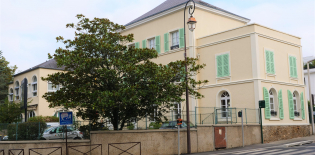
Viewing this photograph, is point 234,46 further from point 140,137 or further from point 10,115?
point 10,115

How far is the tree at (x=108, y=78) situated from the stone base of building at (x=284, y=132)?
9183 millimetres

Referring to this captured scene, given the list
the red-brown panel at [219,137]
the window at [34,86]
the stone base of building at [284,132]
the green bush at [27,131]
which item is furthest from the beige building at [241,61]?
the window at [34,86]

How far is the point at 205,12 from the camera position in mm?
28922

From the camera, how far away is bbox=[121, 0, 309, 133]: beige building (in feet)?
79.6

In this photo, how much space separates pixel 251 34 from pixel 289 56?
16.8 ft

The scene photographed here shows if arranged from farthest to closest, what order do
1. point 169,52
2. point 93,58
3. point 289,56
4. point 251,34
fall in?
point 169,52, point 289,56, point 251,34, point 93,58

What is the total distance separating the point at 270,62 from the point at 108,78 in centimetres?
1408

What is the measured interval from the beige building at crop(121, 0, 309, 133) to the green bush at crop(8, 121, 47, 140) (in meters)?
9.47

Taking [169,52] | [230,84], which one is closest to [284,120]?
[230,84]

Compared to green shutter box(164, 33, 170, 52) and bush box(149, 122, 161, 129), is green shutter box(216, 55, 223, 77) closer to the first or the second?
green shutter box(164, 33, 170, 52)

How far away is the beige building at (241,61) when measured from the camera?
24250mm

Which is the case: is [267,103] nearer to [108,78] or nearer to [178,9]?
[178,9]

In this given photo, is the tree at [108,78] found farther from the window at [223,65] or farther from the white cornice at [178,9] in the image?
the white cornice at [178,9]

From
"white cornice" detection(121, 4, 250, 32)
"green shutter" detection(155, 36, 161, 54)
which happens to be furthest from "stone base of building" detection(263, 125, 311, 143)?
"green shutter" detection(155, 36, 161, 54)
